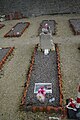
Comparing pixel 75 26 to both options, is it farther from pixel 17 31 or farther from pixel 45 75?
pixel 45 75

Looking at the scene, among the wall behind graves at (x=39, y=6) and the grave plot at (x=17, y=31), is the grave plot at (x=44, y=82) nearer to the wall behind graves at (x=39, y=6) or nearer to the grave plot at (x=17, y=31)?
the grave plot at (x=17, y=31)

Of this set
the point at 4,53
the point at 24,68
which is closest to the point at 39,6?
the point at 4,53

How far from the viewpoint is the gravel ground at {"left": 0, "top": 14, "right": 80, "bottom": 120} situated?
21.0ft

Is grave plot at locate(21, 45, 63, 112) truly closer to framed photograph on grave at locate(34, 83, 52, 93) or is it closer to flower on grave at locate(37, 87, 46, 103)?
framed photograph on grave at locate(34, 83, 52, 93)

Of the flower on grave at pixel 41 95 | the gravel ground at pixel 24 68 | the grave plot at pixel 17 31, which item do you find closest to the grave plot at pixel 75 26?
the gravel ground at pixel 24 68

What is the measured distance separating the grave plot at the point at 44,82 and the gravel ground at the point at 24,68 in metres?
0.20

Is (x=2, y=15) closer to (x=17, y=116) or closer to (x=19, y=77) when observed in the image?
(x=19, y=77)

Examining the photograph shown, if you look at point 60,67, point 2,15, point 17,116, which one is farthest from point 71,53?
point 2,15

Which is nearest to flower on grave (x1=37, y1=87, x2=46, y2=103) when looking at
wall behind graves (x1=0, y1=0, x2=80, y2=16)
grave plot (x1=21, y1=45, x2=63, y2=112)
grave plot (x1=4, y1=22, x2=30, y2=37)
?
grave plot (x1=21, y1=45, x2=63, y2=112)

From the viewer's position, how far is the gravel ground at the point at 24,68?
21.0ft

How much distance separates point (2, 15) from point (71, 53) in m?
10.5

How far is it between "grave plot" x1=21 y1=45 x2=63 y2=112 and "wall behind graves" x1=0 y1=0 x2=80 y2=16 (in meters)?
9.46

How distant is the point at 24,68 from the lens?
350 inches

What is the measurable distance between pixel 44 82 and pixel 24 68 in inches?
62.3
